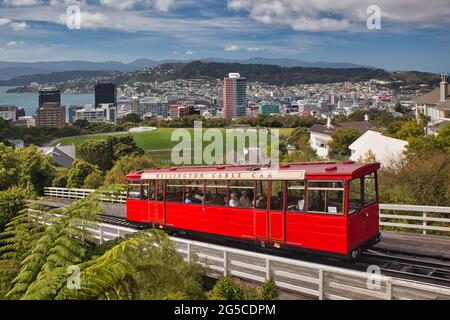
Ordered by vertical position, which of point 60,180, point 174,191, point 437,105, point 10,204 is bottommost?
point 60,180

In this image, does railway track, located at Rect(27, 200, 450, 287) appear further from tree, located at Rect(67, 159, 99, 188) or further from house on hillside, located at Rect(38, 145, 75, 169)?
house on hillside, located at Rect(38, 145, 75, 169)

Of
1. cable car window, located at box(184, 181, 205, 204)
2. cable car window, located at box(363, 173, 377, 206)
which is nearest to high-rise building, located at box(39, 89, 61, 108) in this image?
cable car window, located at box(184, 181, 205, 204)

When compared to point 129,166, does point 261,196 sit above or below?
above

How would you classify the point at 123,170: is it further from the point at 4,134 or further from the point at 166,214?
the point at 4,134

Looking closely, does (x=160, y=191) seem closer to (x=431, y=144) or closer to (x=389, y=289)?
(x=389, y=289)

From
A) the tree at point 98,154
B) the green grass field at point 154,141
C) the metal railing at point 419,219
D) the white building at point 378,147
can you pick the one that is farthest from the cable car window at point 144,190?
the green grass field at point 154,141

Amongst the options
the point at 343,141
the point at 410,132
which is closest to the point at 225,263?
the point at 410,132
